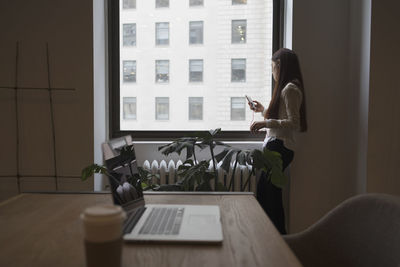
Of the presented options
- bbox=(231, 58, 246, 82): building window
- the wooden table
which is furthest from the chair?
bbox=(231, 58, 246, 82): building window

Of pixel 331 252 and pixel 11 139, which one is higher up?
pixel 11 139

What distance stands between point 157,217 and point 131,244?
0.21 meters

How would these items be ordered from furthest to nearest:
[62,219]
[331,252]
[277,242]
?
[331,252] → [62,219] → [277,242]

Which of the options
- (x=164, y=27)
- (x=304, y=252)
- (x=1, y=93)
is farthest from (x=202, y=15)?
(x=304, y=252)

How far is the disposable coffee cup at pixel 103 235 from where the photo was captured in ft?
1.89

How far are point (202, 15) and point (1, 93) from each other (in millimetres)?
1754

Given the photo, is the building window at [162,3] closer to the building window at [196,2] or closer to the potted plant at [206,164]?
the building window at [196,2]

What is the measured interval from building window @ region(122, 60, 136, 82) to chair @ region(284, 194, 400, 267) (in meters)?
2.24

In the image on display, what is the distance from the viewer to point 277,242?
0.90 metres

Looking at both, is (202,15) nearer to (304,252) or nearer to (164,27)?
(164,27)

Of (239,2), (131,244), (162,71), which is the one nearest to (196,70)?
(162,71)

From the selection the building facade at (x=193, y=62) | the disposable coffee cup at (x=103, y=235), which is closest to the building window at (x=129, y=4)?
the building facade at (x=193, y=62)

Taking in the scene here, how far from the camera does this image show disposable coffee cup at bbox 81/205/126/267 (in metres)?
0.58

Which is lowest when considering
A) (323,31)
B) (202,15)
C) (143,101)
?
(143,101)
